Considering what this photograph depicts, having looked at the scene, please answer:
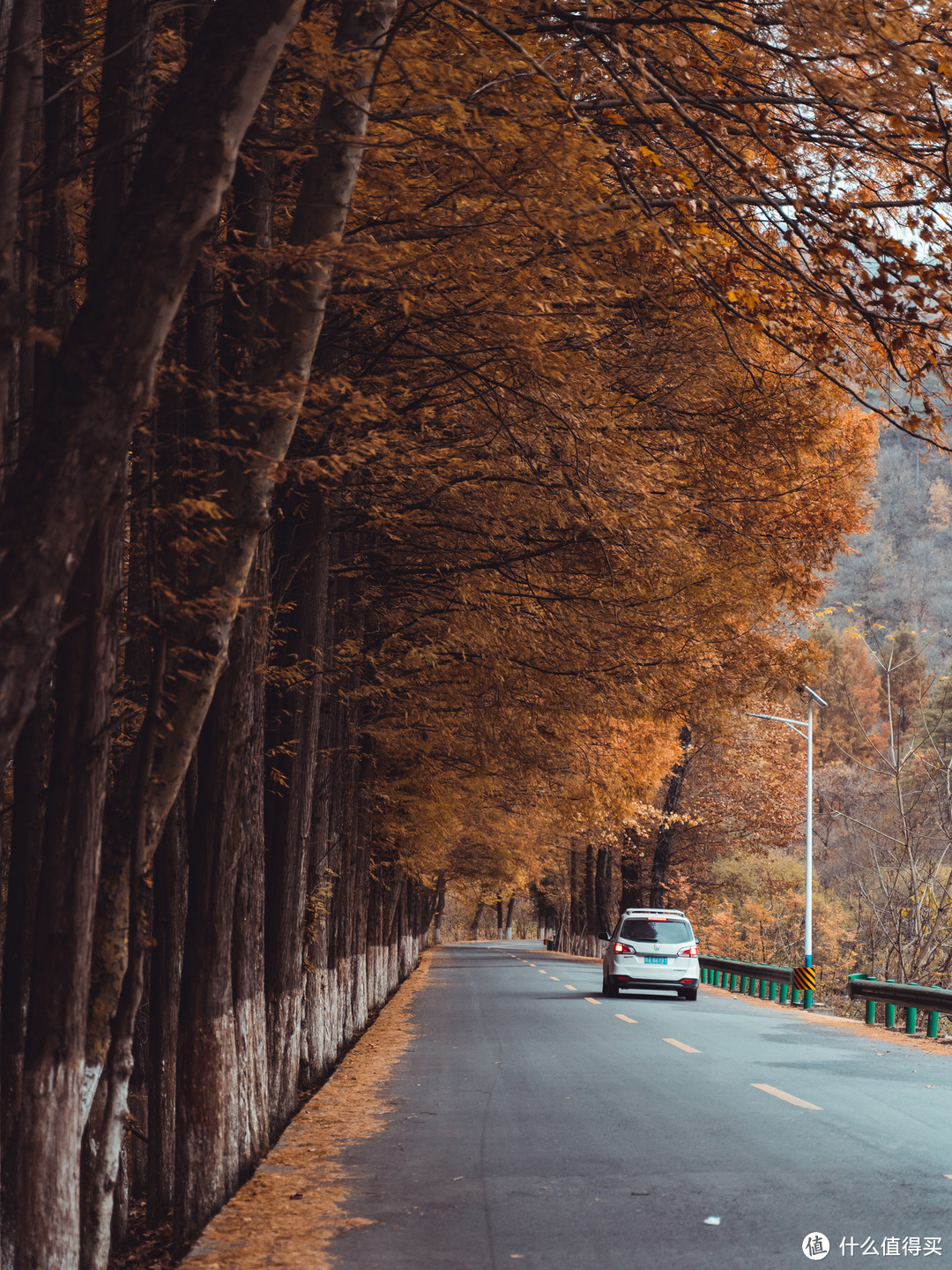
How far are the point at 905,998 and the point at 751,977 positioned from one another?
483 inches

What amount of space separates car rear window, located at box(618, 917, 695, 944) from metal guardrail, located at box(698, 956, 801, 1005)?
281 centimetres

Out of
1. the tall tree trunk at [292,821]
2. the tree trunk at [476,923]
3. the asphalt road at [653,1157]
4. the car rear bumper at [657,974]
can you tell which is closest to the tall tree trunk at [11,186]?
the asphalt road at [653,1157]

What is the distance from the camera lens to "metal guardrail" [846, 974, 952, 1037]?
17.6m

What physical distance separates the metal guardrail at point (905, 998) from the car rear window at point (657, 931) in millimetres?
4157

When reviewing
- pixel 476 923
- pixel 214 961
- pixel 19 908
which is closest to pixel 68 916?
pixel 19 908

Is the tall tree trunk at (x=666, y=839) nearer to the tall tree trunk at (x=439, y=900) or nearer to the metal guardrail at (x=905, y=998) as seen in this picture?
the metal guardrail at (x=905, y=998)

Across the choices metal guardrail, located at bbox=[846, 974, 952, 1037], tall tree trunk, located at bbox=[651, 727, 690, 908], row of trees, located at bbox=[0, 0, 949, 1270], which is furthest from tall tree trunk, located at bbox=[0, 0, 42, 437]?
tall tree trunk, located at bbox=[651, 727, 690, 908]

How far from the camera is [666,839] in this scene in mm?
44594

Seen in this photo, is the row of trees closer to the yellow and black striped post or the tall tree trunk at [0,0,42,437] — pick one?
the tall tree trunk at [0,0,42,437]

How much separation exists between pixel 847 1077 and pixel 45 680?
9.43m

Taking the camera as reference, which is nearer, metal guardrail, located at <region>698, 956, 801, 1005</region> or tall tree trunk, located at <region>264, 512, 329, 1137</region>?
tall tree trunk, located at <region>264, 512, 329, 1137</region>

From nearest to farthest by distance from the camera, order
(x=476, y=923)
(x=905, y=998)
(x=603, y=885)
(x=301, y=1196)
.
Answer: (x=301, y=1196), (x=905, y=998), (x=603, y=885), (x=476, y=923)

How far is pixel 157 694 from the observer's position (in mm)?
6184

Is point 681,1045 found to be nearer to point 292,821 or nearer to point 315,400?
point 292,821
